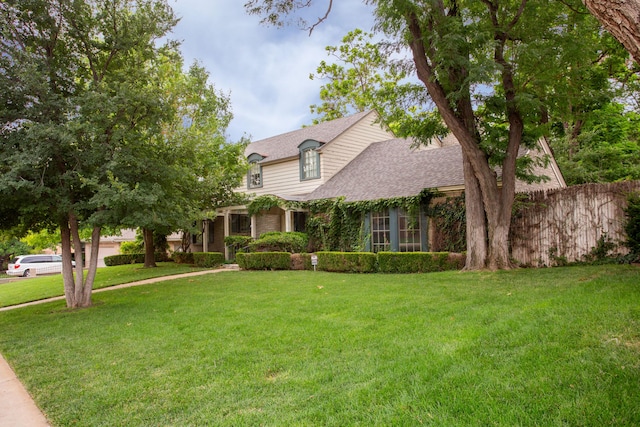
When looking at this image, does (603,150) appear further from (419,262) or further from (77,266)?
(77,266)

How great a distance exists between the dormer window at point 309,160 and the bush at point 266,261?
545cm

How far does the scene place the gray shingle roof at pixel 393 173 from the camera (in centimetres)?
1455

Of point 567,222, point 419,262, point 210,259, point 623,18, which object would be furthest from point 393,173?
point 623,18

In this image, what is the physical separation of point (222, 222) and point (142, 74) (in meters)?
14.0

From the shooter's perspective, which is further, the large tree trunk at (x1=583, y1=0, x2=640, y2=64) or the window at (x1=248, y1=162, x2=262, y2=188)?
the window at (x1=248, y1=162, x2=262, y2=188)

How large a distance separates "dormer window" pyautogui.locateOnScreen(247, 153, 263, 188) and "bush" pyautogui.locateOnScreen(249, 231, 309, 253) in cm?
552

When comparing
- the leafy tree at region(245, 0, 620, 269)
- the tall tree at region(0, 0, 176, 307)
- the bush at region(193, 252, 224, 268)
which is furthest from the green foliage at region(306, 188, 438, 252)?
the tall tree at region(0, 0, 176, 307)

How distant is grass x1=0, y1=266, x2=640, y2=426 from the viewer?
2980 mm

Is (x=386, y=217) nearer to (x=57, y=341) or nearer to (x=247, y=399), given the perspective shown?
(x=57, y=341)

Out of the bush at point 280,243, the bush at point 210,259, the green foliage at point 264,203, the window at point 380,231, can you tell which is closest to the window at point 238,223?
the bush at point 210,259

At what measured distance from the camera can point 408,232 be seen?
1459 centimetres

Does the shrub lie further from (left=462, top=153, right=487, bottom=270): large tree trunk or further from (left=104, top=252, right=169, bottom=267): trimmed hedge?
(left=104, top=252, right=169, bottom=267): trimmed hedge

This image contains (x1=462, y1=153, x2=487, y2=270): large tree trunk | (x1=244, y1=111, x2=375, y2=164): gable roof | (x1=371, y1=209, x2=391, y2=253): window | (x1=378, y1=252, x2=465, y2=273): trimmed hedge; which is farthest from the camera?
(x1=244, y1=111, x2=375, y2=164): gable roof

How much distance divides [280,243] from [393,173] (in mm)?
5558
